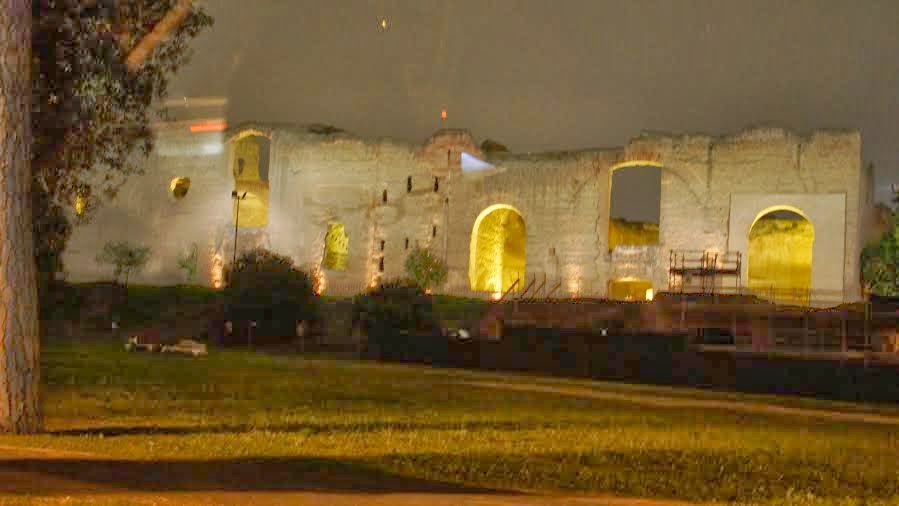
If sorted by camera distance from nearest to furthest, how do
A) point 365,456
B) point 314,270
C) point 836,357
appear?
1. point 365,456
2. point 836,357
3. point 314,270

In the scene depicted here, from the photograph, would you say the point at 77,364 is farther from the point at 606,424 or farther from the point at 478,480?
the point at 478,480

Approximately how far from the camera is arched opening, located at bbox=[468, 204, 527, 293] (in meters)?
45.3

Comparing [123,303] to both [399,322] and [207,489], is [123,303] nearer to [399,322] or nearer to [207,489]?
[399,322]

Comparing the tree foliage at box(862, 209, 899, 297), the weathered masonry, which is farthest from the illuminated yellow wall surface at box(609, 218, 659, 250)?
the tree foliage at box(862, 209, 899, 297)

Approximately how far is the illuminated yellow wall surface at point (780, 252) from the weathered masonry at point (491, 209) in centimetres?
6

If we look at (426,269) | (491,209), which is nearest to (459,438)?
(426,269)

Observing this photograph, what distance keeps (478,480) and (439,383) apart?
34.6 ft

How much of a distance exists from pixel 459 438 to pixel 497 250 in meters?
37.3

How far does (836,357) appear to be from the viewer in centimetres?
2103

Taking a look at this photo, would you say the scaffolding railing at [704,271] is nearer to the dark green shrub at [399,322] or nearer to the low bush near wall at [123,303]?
the dark green shrub at [399,322]

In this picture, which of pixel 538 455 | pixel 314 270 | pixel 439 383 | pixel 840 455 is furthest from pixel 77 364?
pixel 314 270

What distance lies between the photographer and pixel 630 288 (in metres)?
44.3

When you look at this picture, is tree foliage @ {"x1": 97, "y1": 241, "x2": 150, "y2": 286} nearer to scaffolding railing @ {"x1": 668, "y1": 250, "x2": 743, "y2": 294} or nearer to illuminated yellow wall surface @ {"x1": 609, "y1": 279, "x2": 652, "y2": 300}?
illuminated yellow wall surface @ {"x1": 609, "y1": 279, "x2": 652, "y2": 300}

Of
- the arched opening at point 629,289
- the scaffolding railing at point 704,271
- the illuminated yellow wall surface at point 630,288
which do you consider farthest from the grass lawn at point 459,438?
the illuminated yellow wall surface at point 630,288
